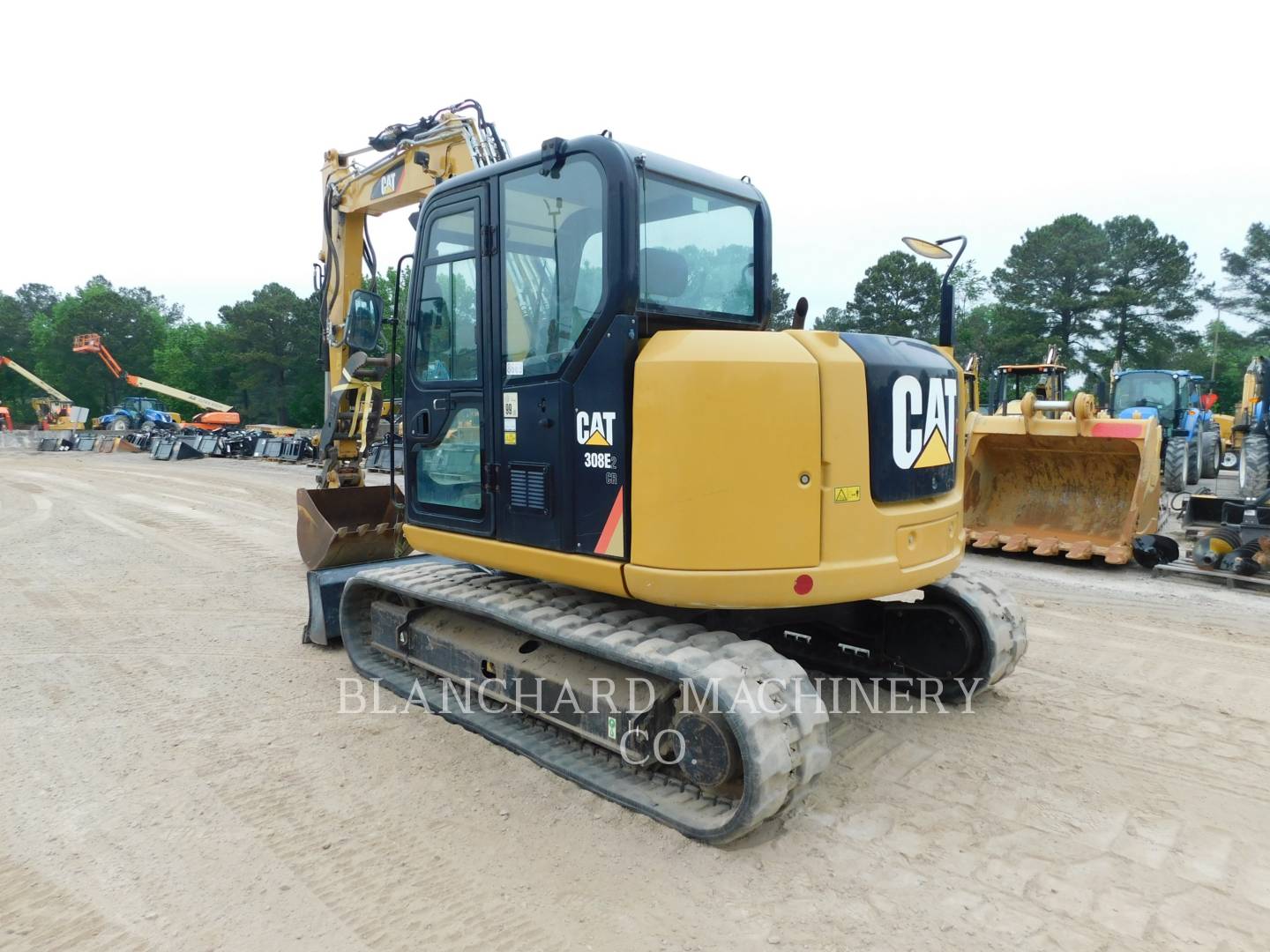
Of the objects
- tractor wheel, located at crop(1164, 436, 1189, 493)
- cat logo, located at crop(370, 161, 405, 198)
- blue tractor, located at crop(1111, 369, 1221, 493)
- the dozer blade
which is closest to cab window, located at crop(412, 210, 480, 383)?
cat logo, located at crop(370, 161, 405, 198)

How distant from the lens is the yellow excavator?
3.14 meters

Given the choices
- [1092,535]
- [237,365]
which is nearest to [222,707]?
[1092,535]

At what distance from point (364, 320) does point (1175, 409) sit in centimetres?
1685

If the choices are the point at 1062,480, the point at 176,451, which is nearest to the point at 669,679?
the point at 1062,480

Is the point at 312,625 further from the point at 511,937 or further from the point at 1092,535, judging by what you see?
the point at 1092,535

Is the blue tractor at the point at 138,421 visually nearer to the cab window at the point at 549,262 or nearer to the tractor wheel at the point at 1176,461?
the tractor wheel at the point at 1176,461

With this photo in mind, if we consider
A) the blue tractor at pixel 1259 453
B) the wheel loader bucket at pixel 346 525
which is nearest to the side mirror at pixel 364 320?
the wheel loader bucket at pixel 346 525

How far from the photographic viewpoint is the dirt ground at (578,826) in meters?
2.68

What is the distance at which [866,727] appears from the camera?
4.18m

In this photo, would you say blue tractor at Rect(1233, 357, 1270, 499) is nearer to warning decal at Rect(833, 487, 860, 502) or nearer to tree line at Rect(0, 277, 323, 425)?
warning decal at Rect(833, 487, 860, 502)

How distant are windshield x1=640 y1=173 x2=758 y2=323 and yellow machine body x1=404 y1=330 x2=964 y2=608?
1.12ft

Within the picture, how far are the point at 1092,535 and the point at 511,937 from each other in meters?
7.58

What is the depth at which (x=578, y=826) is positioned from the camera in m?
3.28

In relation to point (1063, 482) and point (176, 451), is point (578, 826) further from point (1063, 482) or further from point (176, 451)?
point (176, 451)
